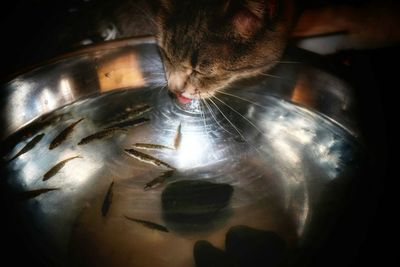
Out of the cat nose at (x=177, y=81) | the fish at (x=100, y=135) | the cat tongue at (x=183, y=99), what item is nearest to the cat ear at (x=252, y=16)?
the cat nose at (x=177, y=81)

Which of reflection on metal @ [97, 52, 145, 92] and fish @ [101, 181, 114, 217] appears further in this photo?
reflection on metal @ [97, 52, 145, 92]

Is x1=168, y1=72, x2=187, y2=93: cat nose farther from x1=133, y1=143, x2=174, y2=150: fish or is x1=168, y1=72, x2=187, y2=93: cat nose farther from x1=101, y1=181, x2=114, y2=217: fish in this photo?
x1=101, y1=181, x2=114, y2=217: fish

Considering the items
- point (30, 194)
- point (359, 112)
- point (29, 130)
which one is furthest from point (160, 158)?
point (359, 112)

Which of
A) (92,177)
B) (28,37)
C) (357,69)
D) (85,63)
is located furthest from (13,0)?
(357,69)

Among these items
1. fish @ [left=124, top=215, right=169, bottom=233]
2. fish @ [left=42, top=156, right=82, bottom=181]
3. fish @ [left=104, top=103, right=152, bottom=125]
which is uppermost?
fish @ [left=104, top=103, right=152, bottom=125]

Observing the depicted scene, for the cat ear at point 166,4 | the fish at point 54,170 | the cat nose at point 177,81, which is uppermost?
the cat ear at point 166,4

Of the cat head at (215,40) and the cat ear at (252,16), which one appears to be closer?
the cat ear at (252,16)

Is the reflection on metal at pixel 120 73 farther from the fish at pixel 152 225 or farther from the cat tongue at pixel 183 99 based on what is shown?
the fish at pixel 152 225

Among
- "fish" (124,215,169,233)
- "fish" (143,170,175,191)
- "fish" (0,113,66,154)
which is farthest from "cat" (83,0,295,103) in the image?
"fish" (124,215,169,233)
